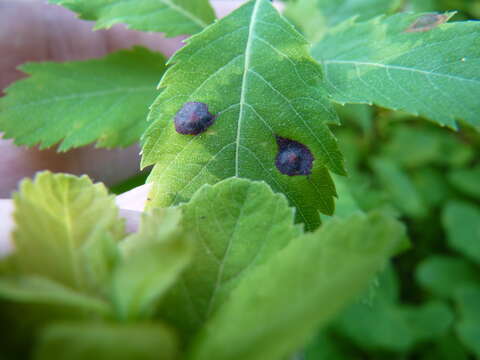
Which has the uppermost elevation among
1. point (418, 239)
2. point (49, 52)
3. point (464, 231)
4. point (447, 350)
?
point (49, 52)

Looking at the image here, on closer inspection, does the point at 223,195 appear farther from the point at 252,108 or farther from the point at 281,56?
the point at 281,56

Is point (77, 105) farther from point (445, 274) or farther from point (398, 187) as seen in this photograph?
point (445, 274)

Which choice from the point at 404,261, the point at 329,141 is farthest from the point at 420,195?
the point at 329,141

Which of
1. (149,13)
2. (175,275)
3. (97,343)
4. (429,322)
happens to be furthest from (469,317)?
(97,343)

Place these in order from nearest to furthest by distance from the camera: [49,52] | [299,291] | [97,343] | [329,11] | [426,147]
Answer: [97,343] < [299,291] < [329,11] < [49,52] < [426,147]

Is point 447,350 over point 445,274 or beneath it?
beneath

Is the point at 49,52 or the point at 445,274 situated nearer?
the point at 49,52

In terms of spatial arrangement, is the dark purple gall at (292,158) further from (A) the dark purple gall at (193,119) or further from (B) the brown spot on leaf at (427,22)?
(B) the brown spot on leaf at (427,22)
